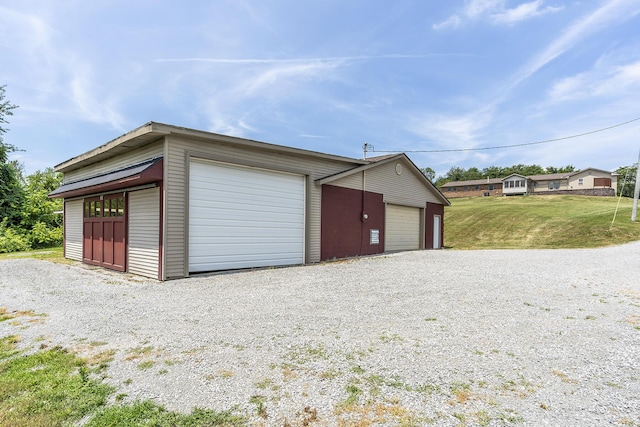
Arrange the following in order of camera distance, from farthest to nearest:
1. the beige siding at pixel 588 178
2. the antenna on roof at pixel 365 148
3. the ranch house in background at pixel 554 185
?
the beige siding at pixel 588 178
the ranch house in background at pixel 554 185
the antenna on roof at pixel 365 148

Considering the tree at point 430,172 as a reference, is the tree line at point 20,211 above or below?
below

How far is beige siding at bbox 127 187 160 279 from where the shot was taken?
8203mm

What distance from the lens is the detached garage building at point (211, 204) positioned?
8.03 meters

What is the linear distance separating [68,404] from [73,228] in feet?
44.1

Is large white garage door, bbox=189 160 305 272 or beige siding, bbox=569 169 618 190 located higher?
beige siding, bbox=569 169 618 190

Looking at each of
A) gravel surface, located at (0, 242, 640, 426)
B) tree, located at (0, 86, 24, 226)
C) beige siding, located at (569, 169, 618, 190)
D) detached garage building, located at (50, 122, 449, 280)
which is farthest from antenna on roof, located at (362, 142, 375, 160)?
beige siding, located at (569, 169, 618, 190)

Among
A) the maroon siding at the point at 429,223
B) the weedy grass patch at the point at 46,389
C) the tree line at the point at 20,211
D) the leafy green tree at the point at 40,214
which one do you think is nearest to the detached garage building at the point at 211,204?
the maroon siding at the point at 429,223

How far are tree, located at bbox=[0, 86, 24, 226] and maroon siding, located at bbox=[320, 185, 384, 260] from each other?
19331mm

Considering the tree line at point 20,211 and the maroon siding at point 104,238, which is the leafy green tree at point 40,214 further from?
the maroon siding at point 104,238

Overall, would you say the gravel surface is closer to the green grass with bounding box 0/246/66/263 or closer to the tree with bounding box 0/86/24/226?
the green grass with bounding box 0/246/66/263

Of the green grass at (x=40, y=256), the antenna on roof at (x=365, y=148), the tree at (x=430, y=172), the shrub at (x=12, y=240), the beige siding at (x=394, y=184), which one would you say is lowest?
the green grass at (x=40, y=256)

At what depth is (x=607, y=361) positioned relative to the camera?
3146mm

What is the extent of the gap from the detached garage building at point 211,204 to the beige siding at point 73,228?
0.04 m

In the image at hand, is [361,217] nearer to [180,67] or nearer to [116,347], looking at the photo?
[180,67]
